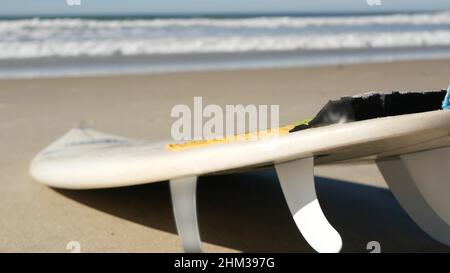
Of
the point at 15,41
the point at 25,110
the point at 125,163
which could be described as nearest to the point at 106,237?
the point at 125,163

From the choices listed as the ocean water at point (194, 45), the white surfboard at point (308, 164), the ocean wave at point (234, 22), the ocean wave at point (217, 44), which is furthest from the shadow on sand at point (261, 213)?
the ocean wave at point (234, 22)

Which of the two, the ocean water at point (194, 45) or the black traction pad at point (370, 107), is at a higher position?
the ocean water at point (194, 45)

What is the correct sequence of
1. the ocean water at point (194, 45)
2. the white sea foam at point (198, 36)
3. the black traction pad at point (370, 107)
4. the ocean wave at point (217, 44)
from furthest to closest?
the white sea foam at point (198, 36) < the ocean wave at point (217, 44) < the ocean water at point (194, 45) < the black traction pad at point (370, 107)

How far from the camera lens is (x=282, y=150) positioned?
1420 millimetres

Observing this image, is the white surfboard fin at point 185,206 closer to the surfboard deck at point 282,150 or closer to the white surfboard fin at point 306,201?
the surfboard deck at point 282,150

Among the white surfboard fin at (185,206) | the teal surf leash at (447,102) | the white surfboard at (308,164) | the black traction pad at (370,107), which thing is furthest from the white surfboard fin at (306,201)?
the teal surf leash at (447,102)

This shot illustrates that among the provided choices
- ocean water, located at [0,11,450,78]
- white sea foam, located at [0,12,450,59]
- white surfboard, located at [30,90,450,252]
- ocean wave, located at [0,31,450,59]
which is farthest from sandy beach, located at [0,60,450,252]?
white sea foam, located at [0,12,450,59]

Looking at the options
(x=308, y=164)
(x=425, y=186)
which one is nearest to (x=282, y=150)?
(x=308, y=164)

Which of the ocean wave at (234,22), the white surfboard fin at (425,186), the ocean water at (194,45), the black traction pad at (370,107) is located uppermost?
the ocean wave at (234,22)

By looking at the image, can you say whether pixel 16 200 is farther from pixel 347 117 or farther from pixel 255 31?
pixel 255 31

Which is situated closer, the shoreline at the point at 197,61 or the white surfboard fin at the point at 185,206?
the white surfboard fin at the point at 185,206

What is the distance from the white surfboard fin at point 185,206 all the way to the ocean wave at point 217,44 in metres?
6.11

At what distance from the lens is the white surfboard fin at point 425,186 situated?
1835 millimetres

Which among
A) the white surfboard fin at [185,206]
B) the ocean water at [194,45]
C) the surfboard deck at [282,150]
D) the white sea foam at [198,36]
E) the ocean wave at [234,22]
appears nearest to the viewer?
the surfboard deck at [282,150]
